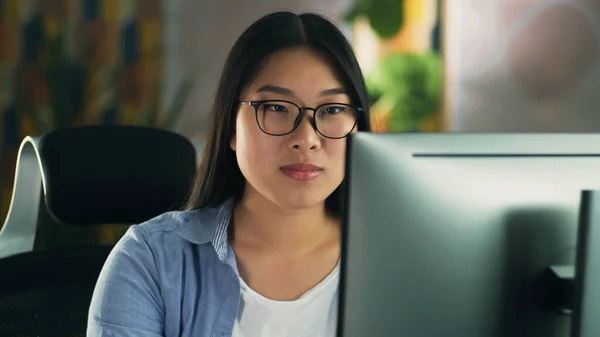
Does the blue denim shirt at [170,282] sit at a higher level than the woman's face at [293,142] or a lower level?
lower

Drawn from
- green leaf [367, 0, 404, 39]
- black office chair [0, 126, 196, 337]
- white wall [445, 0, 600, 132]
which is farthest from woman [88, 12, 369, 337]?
green leaf [367, 0, 404, 39]

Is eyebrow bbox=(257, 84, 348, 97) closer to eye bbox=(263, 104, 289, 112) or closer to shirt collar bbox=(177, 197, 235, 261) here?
eye bbox=(263, 104, 289, 112)

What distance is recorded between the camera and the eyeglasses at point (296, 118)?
117 cm

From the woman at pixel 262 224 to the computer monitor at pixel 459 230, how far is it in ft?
1.42

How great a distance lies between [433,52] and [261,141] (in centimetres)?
215

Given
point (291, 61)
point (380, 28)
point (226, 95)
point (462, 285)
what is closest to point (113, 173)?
point (226, 95)

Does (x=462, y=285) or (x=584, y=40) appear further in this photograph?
(x=584, y=40)

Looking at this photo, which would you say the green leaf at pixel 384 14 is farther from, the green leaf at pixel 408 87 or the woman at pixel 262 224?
the woman at pixel 262 224

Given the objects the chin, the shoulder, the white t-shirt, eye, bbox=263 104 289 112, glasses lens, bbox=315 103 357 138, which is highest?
eye, bbox=263 104 289 112

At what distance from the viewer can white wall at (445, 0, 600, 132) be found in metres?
2.73

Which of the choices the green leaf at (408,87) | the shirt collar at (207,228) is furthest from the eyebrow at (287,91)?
the green leaf at (408,87)

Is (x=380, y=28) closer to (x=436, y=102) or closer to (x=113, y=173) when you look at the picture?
(x=436, y=102)

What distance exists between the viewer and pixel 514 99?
115 inches

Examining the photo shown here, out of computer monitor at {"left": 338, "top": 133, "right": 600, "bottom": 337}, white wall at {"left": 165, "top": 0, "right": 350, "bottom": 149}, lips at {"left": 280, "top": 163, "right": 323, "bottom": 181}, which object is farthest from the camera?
white wall at {"left": 165, "top": 0, "right": 350, "bottom": 149}
